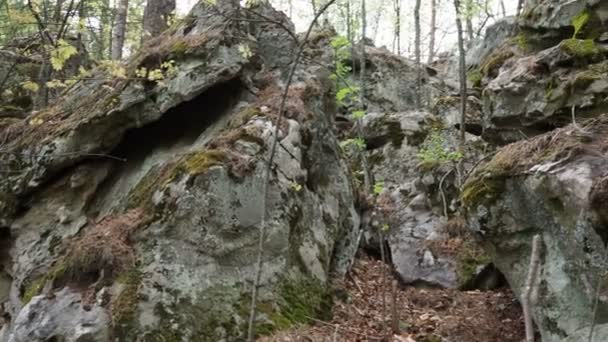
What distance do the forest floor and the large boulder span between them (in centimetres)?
28

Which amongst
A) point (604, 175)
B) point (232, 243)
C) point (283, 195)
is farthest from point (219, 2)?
point (604, 175)

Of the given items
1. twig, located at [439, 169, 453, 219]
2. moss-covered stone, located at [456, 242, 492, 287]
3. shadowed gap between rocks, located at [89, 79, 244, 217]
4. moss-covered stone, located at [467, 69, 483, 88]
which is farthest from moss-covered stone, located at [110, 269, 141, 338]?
moss-covered stone, located at [467, 69, 483, 88]

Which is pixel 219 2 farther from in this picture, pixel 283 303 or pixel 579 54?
pixel 579 54

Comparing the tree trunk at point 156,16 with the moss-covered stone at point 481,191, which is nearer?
the moss-covered stone at point 481,191

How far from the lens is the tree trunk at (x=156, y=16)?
9.63 meters

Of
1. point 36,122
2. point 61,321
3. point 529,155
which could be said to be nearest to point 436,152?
point 529,155

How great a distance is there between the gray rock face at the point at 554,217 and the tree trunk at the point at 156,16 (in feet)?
22.5

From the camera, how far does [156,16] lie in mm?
9742

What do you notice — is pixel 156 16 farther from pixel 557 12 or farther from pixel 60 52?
pixel 557 12

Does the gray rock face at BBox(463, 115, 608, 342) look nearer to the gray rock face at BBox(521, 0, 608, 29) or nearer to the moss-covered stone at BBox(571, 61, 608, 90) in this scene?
the moss-covered stone at BBox(571, 61, 608, 90)

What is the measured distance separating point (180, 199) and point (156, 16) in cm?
548

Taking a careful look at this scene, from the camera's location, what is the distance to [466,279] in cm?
662

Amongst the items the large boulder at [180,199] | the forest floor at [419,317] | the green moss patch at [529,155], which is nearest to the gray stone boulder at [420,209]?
the forest floor at [419,317]

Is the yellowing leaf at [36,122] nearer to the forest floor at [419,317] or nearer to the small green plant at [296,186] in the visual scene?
the small green plant at [296,186]
